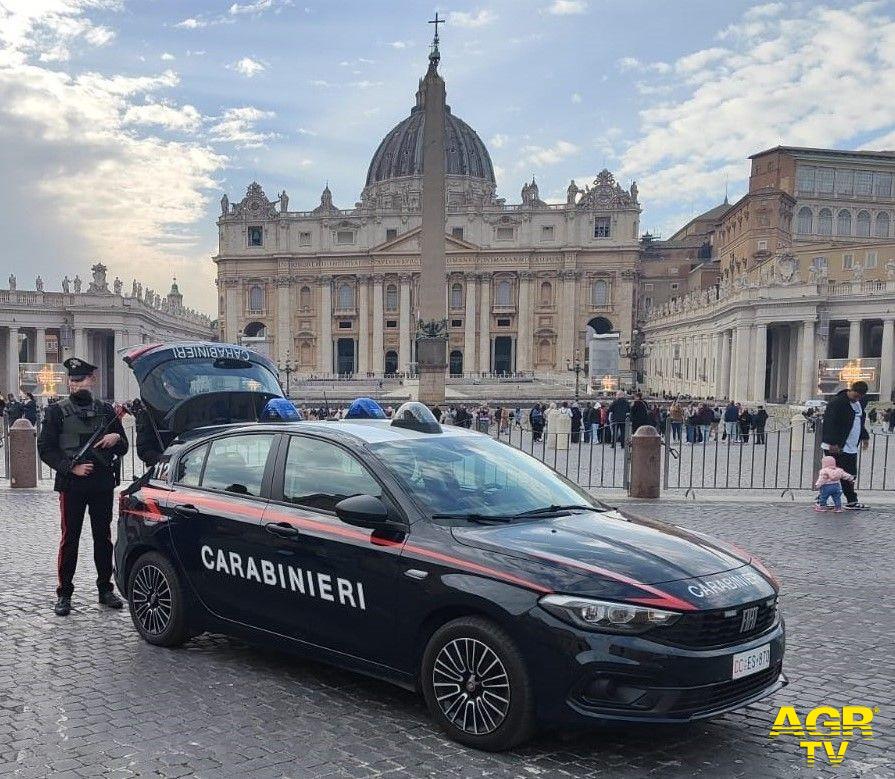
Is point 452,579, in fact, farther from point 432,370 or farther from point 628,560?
point 432,370

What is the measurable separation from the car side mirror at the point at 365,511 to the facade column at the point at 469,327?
8090cm

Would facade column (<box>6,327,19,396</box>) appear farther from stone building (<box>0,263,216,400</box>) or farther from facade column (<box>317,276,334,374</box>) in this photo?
facade column (<box>317,276,334,374</box>)

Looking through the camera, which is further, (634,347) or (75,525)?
(634,347)

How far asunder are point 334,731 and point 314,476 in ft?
4.69

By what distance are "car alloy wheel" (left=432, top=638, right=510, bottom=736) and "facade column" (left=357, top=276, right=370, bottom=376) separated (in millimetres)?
82969

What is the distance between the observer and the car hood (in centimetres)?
361

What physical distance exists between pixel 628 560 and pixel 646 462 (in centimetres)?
858

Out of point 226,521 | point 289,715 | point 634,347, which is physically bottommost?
point 289,715

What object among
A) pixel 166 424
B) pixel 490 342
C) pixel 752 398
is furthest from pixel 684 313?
pixel 166 424

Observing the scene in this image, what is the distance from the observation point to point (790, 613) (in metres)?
6.20

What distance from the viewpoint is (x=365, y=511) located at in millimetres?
4117

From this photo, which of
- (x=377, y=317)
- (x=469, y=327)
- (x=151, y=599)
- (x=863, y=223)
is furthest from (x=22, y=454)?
(x=377, y=317)

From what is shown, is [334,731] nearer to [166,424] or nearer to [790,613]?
[790,613]

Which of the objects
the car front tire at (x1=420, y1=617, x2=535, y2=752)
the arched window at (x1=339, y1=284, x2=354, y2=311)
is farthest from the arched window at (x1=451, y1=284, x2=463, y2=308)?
the car front tire at (x1=420, y1=617, x2=535, y2=752)
